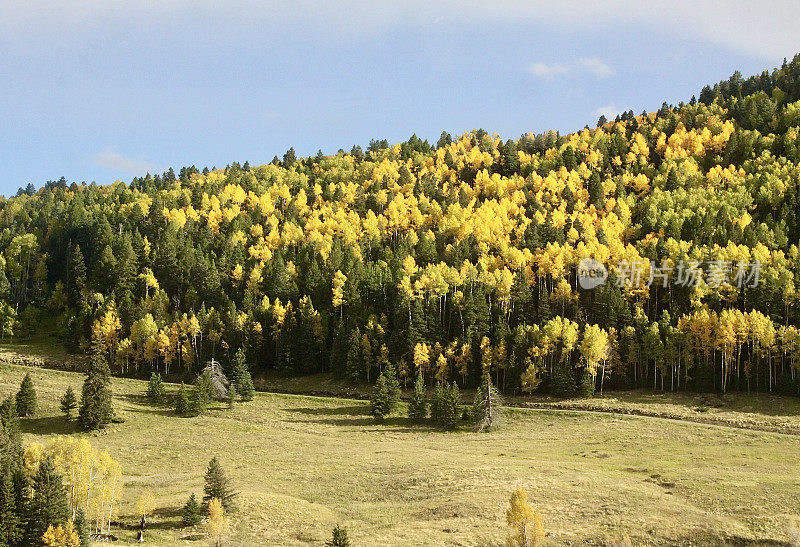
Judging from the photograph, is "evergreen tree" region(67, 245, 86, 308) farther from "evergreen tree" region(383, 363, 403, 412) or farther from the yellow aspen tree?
the yellow aspen tree

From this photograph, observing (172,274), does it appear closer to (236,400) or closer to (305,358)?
(305,358)

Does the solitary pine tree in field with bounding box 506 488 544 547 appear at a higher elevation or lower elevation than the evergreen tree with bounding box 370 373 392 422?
lower

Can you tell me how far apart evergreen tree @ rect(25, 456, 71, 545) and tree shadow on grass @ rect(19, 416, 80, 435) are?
3629cm

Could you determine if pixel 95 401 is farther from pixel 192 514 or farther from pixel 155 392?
pixel 192 514

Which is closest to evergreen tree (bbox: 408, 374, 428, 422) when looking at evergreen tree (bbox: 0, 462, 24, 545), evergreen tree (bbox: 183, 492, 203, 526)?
evergreen tree (bbox: 183, 492, 203, 526)

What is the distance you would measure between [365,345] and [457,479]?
5539 centimetres

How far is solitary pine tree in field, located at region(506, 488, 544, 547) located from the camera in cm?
4556

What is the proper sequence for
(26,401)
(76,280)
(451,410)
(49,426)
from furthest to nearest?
1. (76,280)
2. (451,410)
3. (26,401)
4. (49,426)

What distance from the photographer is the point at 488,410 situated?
90250 mm

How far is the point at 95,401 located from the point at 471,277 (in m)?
71.3

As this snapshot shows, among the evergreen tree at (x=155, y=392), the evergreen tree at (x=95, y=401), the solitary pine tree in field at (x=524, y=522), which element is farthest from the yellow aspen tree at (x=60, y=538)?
the evergreen tree at (x=155, y=392)

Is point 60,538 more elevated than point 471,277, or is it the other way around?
point 471,277

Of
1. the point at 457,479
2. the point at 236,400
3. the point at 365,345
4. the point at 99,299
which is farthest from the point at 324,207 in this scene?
the point at 457,479

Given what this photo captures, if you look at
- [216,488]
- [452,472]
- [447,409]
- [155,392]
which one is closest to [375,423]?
[447,409]
